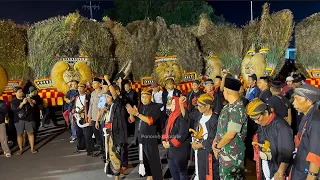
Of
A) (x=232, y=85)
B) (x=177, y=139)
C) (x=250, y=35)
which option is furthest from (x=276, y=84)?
(x=250, y=35)

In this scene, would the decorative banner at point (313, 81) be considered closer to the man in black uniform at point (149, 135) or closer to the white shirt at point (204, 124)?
the man in black uniform at point (149, 135)

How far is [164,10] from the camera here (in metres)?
27.4

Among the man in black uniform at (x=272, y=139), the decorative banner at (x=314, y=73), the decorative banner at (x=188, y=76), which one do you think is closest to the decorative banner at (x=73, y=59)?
the decorative banner at (x=188, y=76)

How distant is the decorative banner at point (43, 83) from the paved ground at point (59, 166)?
2.53 m

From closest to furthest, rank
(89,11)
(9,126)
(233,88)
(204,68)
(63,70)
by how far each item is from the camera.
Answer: (233,88) < (9,126) < (63,70) < (204,68) < (89,11)

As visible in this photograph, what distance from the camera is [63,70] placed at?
11.3 metres

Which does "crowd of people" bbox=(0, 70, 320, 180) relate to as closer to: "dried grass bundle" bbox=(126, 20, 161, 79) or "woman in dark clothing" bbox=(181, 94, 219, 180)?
"woman in dark clothing" bbox=(181, 94, 219, 180)

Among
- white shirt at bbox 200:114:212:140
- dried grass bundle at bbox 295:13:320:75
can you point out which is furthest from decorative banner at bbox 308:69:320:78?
white shirt at bbox 200:114:212:140

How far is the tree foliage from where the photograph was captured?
27.3 metres

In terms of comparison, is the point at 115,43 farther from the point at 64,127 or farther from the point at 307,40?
the point at 307,40

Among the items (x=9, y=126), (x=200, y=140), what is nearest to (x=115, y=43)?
(x=9, y=126)

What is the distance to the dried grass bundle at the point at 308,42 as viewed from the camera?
1255cm

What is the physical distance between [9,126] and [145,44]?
5153 millimetres

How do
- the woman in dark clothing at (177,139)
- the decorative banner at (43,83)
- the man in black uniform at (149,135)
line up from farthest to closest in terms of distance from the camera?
1. the decorative banner at (43,83)
2. the man in black uniform at (149,135)
3. the woman in dark clothing at (177,139)
